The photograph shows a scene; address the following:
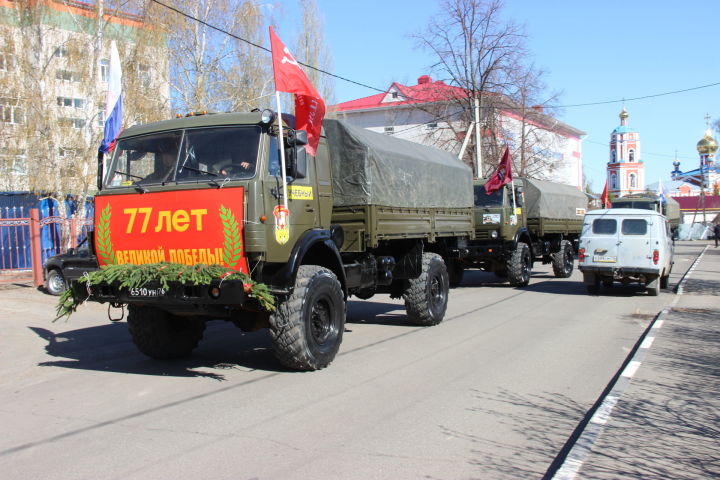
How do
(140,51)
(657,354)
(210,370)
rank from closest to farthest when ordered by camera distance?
(210,370) < (657,354) < (140,51)

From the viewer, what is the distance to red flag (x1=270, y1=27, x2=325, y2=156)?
727 cm

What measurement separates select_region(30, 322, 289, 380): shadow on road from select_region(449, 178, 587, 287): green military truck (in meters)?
7.65

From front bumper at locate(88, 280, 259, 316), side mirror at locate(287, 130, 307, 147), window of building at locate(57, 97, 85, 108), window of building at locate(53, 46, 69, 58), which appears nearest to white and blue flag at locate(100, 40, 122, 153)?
front bumper at locate(88, 280, 259, 316)

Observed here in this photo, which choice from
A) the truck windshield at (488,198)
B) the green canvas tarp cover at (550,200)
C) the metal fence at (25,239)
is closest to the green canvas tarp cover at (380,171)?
the truck windshield at (488,198)

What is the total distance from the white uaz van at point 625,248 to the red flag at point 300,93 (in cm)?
1024

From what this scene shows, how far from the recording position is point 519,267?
687 inches

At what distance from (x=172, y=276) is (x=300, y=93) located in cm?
245

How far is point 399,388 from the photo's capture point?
6.66 metres

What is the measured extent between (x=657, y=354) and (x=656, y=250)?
7.52 metres

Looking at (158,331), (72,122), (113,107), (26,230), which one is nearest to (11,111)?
(72,122)

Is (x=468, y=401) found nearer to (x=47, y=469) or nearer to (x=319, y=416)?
(x=319, y=416)

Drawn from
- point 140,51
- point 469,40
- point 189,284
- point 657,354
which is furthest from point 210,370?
point 469,40

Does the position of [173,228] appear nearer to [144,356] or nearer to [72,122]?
[144,356]

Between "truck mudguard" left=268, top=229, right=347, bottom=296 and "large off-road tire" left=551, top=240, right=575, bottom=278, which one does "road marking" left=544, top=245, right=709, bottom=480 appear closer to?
"truck mudguard" left=268, top=229, right=347, bottom=296
